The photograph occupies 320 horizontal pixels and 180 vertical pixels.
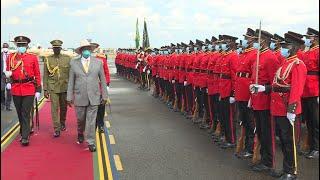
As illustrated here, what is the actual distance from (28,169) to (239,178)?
3.15 meters

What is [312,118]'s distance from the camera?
26.4ft

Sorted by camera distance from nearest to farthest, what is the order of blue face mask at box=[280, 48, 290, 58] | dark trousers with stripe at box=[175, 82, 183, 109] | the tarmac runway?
blue face mask at box=[280, 48, 290, 58]
the tarmac runway
dark trousers with stripe at box=[175, 82, 183, 109]

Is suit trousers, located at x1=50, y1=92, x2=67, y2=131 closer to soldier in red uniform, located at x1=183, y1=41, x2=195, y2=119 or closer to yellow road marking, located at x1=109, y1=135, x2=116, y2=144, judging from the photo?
yellow road marking, located at x1=109, y1=135, x2=116, y2=144

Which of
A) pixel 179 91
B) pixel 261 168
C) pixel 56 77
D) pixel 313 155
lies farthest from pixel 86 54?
pixel 179 91

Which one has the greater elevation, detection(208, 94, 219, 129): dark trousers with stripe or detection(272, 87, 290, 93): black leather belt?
detection(272, 87, 290, 93): black leather belt

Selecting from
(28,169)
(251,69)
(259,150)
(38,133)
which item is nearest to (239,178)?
(259,150)

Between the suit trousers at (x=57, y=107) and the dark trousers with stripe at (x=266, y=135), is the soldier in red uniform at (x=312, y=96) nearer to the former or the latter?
the dark trousers with stripe at (x=266, y=135)

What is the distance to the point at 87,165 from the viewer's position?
7.36 m

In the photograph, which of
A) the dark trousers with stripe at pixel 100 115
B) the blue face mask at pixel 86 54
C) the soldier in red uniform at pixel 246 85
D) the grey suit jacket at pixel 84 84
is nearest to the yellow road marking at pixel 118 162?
the grey suit jacket at pixel 84 84

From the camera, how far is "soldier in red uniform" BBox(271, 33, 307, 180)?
593 cm

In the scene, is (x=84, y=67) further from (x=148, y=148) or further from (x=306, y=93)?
(x=306, y=93)

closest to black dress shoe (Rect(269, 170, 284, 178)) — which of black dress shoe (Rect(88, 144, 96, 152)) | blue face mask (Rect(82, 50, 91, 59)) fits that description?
black dress shoe (Rect(88, 144, 96, 152))

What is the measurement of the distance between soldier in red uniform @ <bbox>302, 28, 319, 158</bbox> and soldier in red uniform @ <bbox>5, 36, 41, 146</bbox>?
16.5 ft

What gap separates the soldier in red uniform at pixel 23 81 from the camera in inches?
346
